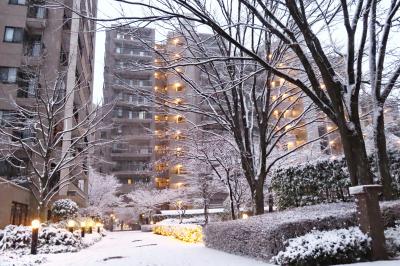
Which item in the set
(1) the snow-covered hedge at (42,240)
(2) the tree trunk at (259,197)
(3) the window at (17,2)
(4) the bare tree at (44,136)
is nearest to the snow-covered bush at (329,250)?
(2) the tree trunk at (259,197)

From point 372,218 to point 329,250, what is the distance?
1118 mm

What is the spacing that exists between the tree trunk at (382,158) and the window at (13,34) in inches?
1020

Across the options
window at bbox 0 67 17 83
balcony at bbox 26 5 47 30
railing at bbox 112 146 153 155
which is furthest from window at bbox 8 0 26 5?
railing at bbox 112 146 153 155

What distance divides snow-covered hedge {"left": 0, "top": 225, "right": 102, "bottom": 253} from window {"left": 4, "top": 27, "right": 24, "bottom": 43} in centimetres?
1683

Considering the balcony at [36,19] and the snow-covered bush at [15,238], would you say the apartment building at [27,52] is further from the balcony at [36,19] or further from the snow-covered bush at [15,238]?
the snow-covered bush at [15,238]

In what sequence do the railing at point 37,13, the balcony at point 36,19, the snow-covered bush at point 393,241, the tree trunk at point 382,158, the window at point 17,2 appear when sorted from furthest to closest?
the railing at point 37,13, the balcony at point 36,19, the window at point 17,2, the tree trunk at point 382,158, the snow-covered bush at point 393,241

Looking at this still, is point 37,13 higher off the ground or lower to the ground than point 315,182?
higher

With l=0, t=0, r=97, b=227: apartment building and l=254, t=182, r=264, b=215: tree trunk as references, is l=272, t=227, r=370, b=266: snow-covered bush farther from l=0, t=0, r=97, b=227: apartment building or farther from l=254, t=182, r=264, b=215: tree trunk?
l=0, t=0, r=97, b=227: apartment building

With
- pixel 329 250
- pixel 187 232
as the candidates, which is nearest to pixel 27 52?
pixel 187 232

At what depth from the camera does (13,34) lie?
2658 centimetres

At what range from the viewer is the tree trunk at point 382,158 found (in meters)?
8.85

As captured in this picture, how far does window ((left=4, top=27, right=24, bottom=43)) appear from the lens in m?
26.4

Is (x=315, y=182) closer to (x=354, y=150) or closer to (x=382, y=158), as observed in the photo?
(x=382, y=158)

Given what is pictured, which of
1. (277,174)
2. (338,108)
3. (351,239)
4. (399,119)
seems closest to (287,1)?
(338,108)
